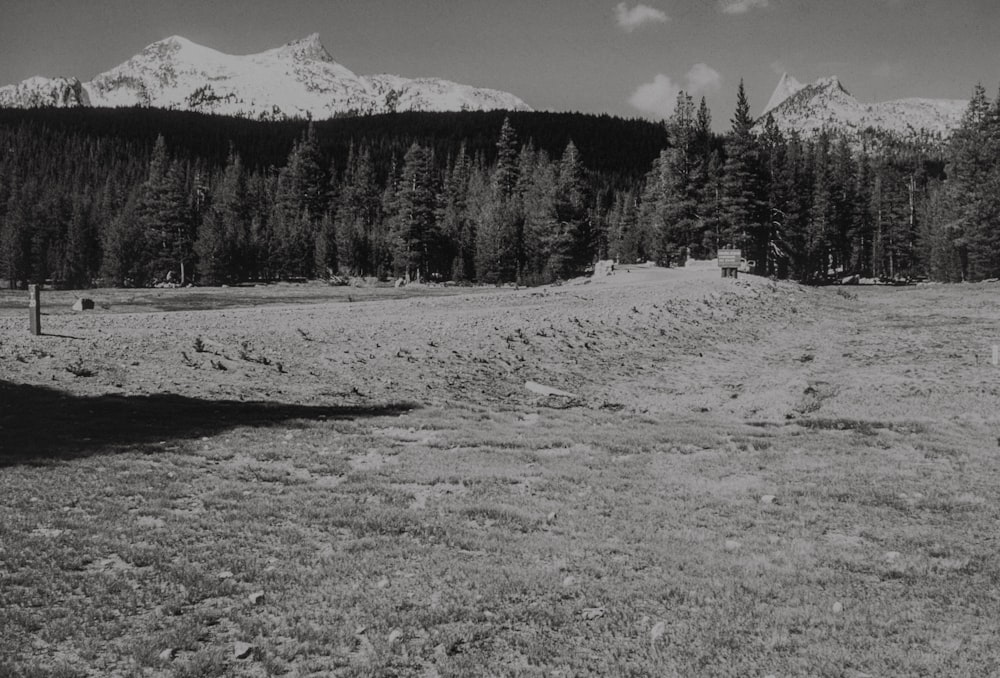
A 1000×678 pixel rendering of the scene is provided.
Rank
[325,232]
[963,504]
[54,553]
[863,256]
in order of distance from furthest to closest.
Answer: [863,256] → [325,232] → [963,504] → [54,553]

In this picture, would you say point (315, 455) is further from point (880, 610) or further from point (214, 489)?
point (880, 610)

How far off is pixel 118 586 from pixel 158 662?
177 cm

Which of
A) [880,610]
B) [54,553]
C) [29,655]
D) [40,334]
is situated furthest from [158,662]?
[40,334]

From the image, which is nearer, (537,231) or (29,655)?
(29,655)

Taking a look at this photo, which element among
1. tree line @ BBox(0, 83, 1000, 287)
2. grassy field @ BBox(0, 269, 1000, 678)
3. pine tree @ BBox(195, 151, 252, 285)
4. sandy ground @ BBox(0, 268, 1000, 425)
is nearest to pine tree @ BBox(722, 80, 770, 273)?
tree line @ BBox(0, 83, 1000, 287)

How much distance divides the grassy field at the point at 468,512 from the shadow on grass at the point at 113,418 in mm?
118

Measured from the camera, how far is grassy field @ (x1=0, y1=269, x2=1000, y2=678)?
20.5 ft

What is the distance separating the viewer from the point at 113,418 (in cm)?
1515

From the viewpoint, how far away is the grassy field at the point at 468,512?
246 inches

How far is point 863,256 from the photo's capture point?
331 ft

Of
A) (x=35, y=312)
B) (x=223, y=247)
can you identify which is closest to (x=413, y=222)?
(x=223, y=247)

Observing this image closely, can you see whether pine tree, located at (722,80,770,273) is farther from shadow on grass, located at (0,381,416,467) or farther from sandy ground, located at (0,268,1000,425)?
shadow on grass, located at (0,381,416,467)

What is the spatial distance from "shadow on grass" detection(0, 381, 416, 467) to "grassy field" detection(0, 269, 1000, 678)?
0.39ft

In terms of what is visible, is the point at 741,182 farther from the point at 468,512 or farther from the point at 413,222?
the point at 468,512
